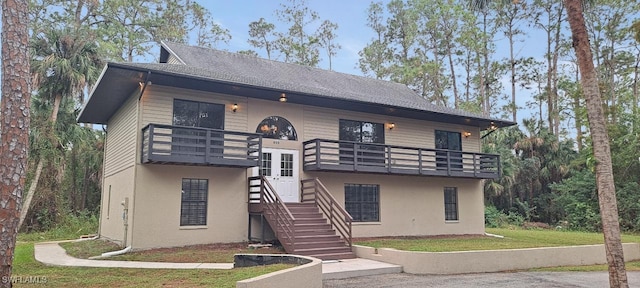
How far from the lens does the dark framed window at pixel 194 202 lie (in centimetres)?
1270

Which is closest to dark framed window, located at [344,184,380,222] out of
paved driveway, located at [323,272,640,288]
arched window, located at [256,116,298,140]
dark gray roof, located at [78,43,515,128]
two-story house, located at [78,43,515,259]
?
two-story house, located at [78,43,515,259]

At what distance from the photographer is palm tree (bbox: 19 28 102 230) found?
1850 cm

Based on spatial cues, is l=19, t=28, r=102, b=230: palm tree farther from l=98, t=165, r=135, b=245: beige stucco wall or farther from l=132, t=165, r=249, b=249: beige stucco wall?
l=132, t=165, r=249, b=249: beige stucco wall

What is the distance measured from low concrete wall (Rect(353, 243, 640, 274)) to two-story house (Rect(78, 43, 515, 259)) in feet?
4.99

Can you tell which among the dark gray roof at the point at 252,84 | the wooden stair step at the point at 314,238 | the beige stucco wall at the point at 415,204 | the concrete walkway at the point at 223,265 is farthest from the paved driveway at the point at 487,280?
the dark gray roof at the point at 252,84

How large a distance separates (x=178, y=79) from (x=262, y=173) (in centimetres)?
379

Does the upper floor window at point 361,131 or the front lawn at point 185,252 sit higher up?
the upper floor window at point 361,131

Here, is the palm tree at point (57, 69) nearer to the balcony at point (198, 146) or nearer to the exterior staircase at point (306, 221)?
the balcony at point (198, 146)

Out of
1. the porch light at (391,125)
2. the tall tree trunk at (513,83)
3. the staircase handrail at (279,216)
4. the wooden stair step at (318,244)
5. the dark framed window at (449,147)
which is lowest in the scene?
the wooden stair step at (318,244)

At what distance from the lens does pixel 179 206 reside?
12562 millimetres

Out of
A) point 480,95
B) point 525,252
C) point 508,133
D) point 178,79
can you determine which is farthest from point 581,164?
point 178,79

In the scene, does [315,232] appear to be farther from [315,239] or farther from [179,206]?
[179,206]

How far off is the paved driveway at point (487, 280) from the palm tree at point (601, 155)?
6.29 feet

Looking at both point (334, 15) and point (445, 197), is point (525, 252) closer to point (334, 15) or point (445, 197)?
point (445, 197)
